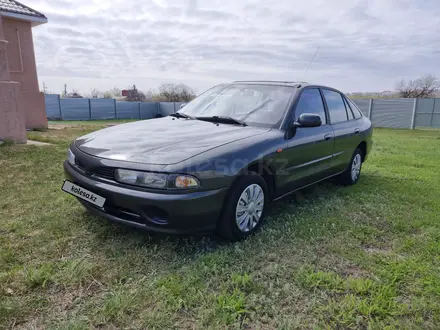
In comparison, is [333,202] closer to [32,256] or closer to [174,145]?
[174,145]

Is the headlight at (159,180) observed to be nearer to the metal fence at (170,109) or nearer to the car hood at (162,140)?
the car hood at (162,140)

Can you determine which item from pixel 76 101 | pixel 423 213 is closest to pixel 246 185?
pixel 423 213

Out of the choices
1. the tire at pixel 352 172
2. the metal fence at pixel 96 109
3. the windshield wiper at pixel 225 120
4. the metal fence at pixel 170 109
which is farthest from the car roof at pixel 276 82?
the metal fence at pixel 96 109

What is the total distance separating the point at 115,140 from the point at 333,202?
2.79 meters

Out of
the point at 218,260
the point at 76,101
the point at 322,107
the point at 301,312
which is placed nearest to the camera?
the point at 301,312

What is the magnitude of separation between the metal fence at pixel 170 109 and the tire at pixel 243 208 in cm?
1257

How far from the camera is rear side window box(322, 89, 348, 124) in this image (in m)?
4.29

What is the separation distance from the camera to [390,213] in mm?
3820

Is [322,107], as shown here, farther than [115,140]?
Yes

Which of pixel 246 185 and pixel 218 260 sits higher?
pixel 246 185

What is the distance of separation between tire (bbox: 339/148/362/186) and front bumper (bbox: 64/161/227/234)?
9.51 feet

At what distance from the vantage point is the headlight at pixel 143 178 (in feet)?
7.80

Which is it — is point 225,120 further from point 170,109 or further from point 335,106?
point 170,109

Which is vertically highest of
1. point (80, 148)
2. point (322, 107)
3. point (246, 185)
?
point (322, 107)
